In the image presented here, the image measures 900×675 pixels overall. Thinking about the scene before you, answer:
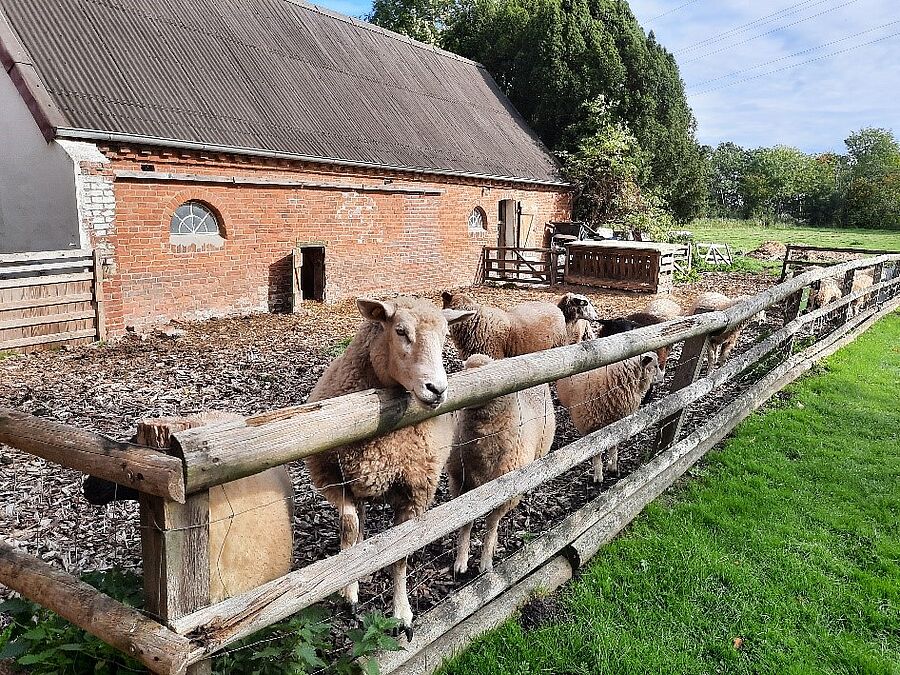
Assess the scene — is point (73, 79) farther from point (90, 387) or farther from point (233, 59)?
point (90, 387)

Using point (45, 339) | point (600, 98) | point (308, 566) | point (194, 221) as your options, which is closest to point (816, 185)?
point (600, 98)

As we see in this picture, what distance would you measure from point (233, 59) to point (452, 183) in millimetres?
6653

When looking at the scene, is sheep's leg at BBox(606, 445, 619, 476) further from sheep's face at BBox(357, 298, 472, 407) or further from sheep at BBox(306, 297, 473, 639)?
sheep's face at BBox(357, 298, 472, 407)

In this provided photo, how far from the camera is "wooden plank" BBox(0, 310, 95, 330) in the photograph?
899 centimetres

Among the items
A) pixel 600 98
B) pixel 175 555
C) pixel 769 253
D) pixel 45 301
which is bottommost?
pixel 45 301

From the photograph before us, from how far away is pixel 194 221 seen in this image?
12.3 metres

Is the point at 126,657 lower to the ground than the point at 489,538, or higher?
higher

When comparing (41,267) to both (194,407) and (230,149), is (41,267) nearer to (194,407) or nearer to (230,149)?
(230,149)

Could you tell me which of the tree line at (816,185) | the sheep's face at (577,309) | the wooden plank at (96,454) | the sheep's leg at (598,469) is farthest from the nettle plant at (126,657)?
the tree line at (816,185)

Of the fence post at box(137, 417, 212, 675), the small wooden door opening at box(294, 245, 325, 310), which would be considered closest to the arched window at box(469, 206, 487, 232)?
the small wooden door opening at box(294, 245, 325, 310)

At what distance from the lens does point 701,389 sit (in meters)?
5.16

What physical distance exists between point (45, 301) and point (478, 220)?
12938 millimetres

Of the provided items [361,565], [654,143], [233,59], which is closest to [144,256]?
[233,59]

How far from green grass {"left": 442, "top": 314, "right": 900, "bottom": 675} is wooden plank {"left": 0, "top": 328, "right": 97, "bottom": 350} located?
9.10 meters
